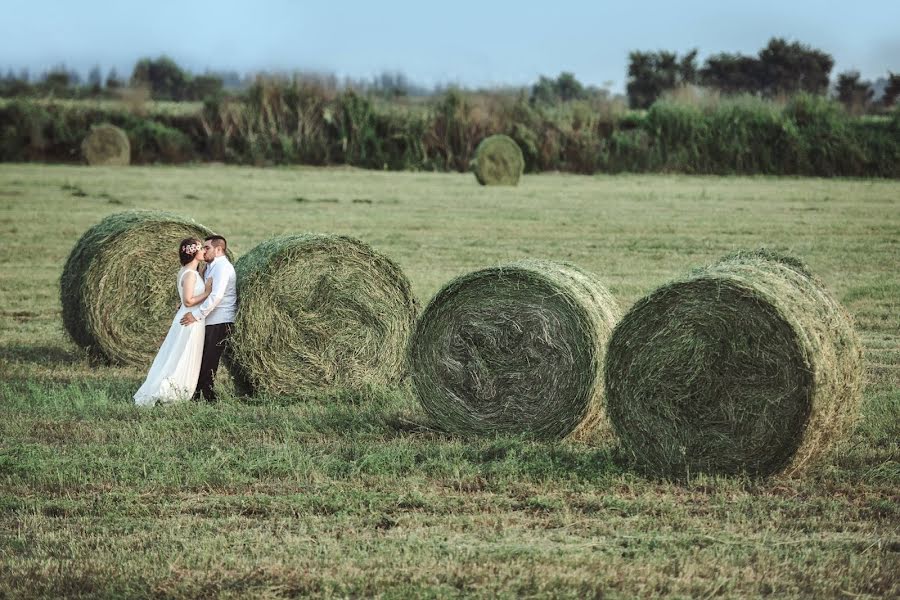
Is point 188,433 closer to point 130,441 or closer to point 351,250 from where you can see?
point 130,441

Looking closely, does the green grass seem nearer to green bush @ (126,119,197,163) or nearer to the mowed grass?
green bush @ (126,119,197,163)

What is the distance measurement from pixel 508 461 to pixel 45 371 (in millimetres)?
5199

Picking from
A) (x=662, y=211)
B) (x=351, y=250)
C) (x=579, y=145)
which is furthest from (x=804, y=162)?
(x=351, y=250)

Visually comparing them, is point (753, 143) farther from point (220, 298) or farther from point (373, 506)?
point (373, 506)

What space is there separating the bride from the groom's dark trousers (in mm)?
51

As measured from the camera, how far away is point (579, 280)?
912cm

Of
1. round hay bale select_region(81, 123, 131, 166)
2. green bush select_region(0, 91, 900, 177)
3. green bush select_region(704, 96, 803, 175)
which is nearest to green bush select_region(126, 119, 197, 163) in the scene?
green bush select_region(0, 91, 900, 177)

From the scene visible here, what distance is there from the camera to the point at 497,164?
34562 millimetres

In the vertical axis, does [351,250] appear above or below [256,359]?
above

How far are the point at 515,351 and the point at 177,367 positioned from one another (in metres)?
2.94

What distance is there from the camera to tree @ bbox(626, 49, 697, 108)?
7462cm

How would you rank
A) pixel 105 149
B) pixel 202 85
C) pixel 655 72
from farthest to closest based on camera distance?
pixel 202 85
pixel 655 72
pixel 105 149

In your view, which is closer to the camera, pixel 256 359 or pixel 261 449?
pixel 261 449

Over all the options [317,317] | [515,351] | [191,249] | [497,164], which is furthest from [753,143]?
[515,351]
